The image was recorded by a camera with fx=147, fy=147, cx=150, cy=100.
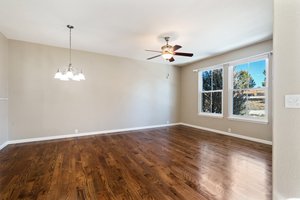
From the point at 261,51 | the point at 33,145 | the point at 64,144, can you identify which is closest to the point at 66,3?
the point at 64,144

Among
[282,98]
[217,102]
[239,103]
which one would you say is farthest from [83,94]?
[239,103]

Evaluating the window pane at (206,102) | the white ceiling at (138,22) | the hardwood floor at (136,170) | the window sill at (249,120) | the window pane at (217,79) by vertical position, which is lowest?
the hardwood floor at (136,170)

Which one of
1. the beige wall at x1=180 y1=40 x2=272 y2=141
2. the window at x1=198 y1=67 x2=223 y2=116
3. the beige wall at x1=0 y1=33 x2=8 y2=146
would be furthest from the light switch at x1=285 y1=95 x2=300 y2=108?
the beige wall at x1=0 y1=33 x2=8 y2=146

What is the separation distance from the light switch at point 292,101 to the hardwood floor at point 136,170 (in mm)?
1209

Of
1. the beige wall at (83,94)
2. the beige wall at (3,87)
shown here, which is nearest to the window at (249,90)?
the beige wall at (83,94)

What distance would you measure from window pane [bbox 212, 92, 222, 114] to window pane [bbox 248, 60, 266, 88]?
3.77 ft

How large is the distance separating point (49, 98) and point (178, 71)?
5154mm

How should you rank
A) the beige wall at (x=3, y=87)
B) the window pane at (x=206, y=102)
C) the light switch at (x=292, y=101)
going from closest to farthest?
the light switch at (x=292, y=101)
the beige wall at (x=3, y=87)
the window pane at (x=206, y=102)

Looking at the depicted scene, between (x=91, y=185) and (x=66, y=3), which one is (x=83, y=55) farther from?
(x=91, y=185)

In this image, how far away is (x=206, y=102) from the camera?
5.86m

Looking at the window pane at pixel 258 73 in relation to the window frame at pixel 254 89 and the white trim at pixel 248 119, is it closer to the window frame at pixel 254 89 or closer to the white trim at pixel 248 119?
the window frame at pixel 254 89

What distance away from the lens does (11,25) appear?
3.14m

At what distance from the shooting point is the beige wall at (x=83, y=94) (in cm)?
403

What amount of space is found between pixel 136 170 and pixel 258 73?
4.21 meters
